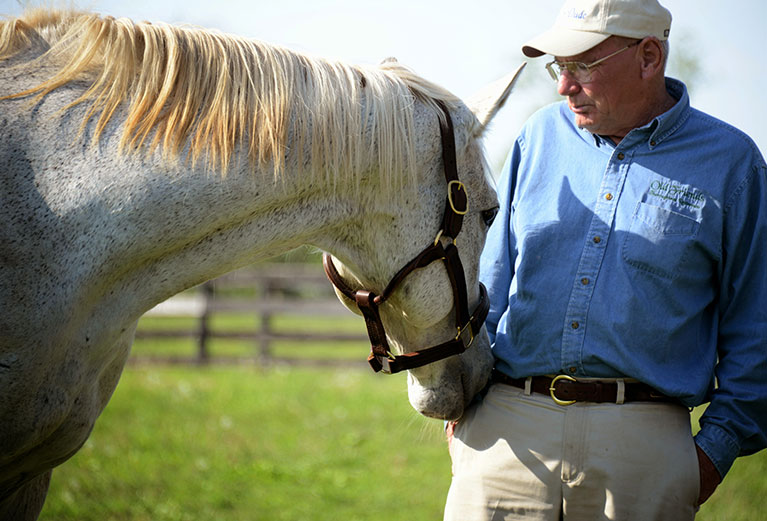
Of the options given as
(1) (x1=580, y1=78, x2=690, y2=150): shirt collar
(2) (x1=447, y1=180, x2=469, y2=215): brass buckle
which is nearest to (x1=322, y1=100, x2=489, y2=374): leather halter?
(2) (x1=447, y1=180, x2=469, y2=215): brass buckle

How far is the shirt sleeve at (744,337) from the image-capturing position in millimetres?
2170

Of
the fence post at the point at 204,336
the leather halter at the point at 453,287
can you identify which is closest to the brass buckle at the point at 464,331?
the leather halter at the point at 453,287

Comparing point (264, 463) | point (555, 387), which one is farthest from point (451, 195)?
point (264, 463)

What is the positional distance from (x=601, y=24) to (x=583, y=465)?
152 cm

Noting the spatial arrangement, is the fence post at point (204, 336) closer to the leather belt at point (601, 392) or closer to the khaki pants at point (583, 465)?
the khaki pants at point (583, 465)

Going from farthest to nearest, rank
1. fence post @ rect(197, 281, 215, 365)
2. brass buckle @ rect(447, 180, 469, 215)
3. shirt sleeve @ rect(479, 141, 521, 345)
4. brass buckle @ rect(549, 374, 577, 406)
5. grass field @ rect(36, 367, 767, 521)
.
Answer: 1. fence post @ rect(197, 281, 215, 365)
2. grass field @ rect(36, 367, 767, 521)
3. shirt sleeve @ rect(479, 141, 521, 345)
4. brass buckle @ rect(549, 374, 577, 406)
5. brass buckle @ rect(447, 180, 469, 215)

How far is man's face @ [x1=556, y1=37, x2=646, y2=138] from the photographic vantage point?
2.23 metres

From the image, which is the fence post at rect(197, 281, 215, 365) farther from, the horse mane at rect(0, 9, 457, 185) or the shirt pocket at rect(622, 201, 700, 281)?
the shirt pocket at rect(622, 201, 700, 281)

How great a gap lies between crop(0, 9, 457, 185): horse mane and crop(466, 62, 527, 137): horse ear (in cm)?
34

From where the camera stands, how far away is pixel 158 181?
1.79 meters

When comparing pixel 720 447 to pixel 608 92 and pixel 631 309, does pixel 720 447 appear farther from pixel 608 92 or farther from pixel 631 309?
pixel 608 92

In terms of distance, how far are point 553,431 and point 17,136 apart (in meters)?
1.93

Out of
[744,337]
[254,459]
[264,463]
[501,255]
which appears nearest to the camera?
[744,337]

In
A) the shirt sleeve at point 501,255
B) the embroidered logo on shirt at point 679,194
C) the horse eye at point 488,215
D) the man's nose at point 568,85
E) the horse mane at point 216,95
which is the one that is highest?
the man's nose at point 568,85
